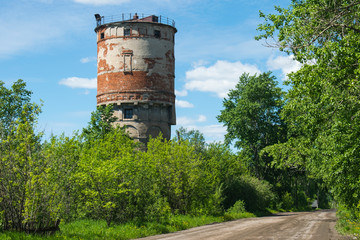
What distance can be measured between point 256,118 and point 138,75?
12916mm

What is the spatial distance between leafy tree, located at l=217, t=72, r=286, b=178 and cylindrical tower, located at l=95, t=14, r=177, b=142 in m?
6.61

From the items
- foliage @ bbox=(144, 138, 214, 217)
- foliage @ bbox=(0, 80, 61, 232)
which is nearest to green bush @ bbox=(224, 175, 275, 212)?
foliage @ bbox=(144, 138, 214, 217)

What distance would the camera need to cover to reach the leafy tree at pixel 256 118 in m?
44.9

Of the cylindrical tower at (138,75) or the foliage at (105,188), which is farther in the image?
the cylindrical tower at (138,75)

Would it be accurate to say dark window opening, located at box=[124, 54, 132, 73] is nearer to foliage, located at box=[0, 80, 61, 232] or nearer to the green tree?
the green tree

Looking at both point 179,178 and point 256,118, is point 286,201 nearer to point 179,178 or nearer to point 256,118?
point 256,118

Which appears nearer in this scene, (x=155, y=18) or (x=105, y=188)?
(x=105, y=188)

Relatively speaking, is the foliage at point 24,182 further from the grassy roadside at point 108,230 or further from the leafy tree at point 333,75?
the leafy tree at point 333,75

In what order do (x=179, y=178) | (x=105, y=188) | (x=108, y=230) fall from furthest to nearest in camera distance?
(x=179, y=178)
(x=105, y=188)
(x=108, y=230)

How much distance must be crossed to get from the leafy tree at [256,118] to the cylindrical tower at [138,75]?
6613 mm

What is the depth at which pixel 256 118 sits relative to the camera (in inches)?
1777

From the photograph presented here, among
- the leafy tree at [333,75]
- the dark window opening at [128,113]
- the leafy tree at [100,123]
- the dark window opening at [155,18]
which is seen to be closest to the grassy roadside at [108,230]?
the leafy tree at [333,75]

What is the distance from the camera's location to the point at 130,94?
4291cm

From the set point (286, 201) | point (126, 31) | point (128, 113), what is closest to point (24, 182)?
point (128, 113)
